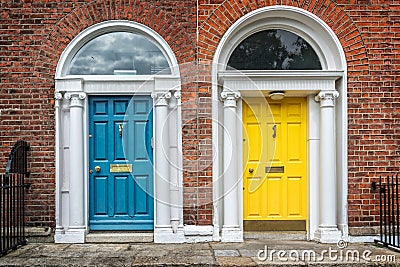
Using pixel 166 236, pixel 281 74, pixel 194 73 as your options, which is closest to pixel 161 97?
pixel 194 73

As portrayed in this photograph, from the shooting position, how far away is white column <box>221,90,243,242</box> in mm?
7578

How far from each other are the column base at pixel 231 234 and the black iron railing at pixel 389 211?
2082mm

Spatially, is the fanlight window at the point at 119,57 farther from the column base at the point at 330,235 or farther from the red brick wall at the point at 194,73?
the column base at the point at 330,235

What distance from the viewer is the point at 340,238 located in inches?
299

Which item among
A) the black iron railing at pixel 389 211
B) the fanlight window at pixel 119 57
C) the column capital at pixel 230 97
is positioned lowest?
the black iron railing at pixel 389 211

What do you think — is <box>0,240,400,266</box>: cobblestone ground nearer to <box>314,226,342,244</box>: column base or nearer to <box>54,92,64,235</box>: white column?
<box>314,226,342,244</box>: column base

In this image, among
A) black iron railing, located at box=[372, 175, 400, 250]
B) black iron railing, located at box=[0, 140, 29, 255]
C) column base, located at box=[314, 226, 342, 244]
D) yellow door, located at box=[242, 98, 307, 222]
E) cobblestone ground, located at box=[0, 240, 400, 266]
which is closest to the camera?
cobblestone ground, located at box=[0, 240, 400, 266]

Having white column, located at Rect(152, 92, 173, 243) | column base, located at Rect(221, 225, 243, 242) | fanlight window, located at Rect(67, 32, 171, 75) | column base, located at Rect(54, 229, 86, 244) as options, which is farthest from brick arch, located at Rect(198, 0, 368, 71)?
column base, located at Rect(54, 229, 86, 244)

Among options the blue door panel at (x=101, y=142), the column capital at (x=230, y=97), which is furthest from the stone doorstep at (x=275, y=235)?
the blue door panel at (x=101, y=142)

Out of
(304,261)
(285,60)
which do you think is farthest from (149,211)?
(285,60)

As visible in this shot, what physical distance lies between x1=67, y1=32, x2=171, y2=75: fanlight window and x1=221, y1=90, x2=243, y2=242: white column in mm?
1185

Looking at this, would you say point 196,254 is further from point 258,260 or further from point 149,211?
point 149,211

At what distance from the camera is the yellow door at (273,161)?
799cm

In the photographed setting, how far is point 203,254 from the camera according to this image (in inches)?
265
